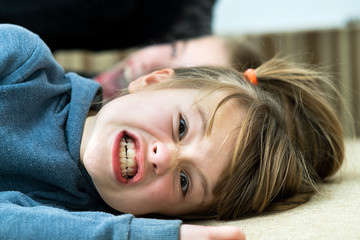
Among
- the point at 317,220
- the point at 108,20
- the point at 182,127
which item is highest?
the point at 108,20

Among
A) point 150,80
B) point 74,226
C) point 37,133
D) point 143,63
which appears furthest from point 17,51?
point 143,63

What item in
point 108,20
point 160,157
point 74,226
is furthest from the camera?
point 108,20

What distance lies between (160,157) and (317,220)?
→ 285 millimetres

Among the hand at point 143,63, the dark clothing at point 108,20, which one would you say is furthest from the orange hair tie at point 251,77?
the dark clothing at point 108,20

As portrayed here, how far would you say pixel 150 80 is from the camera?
1.06 meters

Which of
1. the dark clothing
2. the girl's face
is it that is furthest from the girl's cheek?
the dark clothing

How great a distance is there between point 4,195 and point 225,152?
40 cm

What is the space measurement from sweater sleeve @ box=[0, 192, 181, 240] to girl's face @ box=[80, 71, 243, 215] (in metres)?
0.16

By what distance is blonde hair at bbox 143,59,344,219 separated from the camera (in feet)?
2.90

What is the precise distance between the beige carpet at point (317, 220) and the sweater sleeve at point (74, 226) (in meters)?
0.15

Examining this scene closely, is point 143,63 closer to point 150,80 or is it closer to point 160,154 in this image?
point 150,80

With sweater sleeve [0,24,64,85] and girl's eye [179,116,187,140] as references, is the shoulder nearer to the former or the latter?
sweater sleeve [0,24,64,85]

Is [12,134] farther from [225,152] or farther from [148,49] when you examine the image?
[148,49]

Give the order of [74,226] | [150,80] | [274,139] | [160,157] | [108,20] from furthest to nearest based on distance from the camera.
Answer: [108,20] < [150,80] < [274,139] < [160,157] < [74,226]
